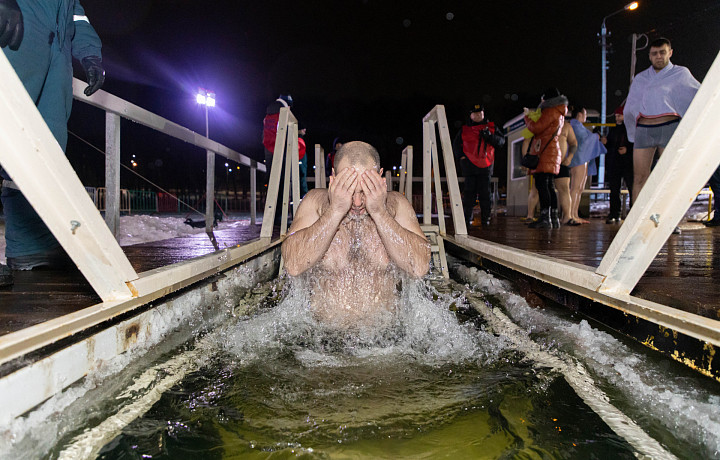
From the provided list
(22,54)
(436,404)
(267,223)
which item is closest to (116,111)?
(22,54)

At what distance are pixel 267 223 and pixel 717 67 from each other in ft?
Result: 13.5

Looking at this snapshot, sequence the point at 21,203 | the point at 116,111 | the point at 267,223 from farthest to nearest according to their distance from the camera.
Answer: the point at 267,223 < the point at 116,111 < the point at 21,203

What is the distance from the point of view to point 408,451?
1.28 m

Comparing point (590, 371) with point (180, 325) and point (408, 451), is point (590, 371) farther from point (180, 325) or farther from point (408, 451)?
point (180, 325)

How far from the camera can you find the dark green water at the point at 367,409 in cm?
129

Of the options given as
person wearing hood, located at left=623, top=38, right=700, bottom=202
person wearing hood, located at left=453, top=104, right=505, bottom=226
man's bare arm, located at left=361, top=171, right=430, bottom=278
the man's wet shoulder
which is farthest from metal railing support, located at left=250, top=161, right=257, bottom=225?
person wearing hood, located at left=623, top=38, right=700, bottom=202

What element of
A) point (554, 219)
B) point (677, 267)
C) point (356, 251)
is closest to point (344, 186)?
point (356, 251)

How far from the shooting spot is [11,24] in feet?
7.09

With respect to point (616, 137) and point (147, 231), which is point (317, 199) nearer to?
point (147, 231)

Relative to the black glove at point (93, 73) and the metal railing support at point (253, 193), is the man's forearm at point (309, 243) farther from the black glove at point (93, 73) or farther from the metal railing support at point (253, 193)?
the metal railing support at point (253, 193)

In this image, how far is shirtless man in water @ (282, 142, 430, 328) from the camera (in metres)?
2.35

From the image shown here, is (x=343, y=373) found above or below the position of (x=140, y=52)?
below

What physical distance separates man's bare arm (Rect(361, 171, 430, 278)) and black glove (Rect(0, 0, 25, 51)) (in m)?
2.00

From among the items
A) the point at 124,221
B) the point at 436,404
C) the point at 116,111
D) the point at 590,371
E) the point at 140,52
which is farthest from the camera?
the point at 140,52
